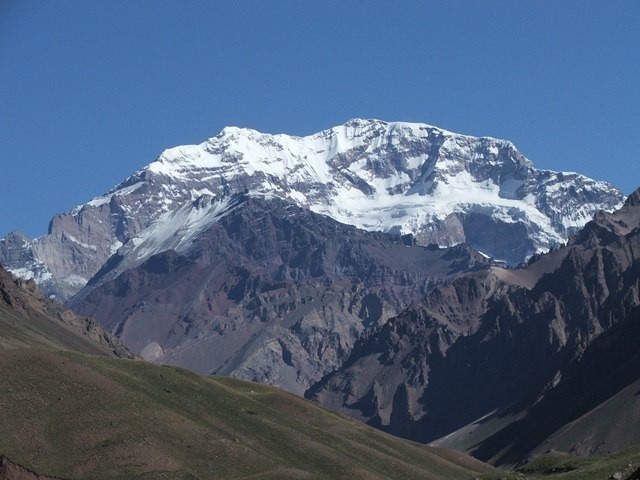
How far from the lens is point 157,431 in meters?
153

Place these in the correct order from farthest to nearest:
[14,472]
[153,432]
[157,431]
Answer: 1. [157,431]
2. [153,432]
3. [14,472]

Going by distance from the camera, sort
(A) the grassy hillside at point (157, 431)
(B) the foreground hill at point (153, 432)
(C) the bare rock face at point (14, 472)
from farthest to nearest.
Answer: (A) the grassy hillside at point (157, 431) < (B) the foreground hill at point (153, 432) < (C) the bare rock face at point (14, 472)

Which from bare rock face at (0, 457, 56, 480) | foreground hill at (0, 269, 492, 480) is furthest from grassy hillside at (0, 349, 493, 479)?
bare rock face at (0, 457, 56, 480)

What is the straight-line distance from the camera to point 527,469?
14412cm

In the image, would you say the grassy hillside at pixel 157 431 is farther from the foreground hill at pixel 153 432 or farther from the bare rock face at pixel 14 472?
the bare rock face at pixel 14 472

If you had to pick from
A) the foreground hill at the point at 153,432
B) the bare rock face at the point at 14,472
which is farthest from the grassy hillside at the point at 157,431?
the bare rock face at the point at 14,472

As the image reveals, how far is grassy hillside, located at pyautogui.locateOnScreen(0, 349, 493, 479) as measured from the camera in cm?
14375

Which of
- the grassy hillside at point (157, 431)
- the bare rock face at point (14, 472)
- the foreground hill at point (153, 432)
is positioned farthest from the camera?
the grassy hillside at point (157, 431)

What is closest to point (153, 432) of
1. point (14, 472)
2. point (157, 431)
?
point (157, 431)

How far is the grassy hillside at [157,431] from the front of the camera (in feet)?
472

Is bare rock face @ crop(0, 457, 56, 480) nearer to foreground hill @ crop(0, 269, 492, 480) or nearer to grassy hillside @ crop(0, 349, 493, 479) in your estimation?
foreground hill @ crop(0, 269, 492, 480)

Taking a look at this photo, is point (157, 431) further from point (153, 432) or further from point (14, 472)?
point (14, 472)

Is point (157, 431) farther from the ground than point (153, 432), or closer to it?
farther from the ground

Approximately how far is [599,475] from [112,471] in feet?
159
